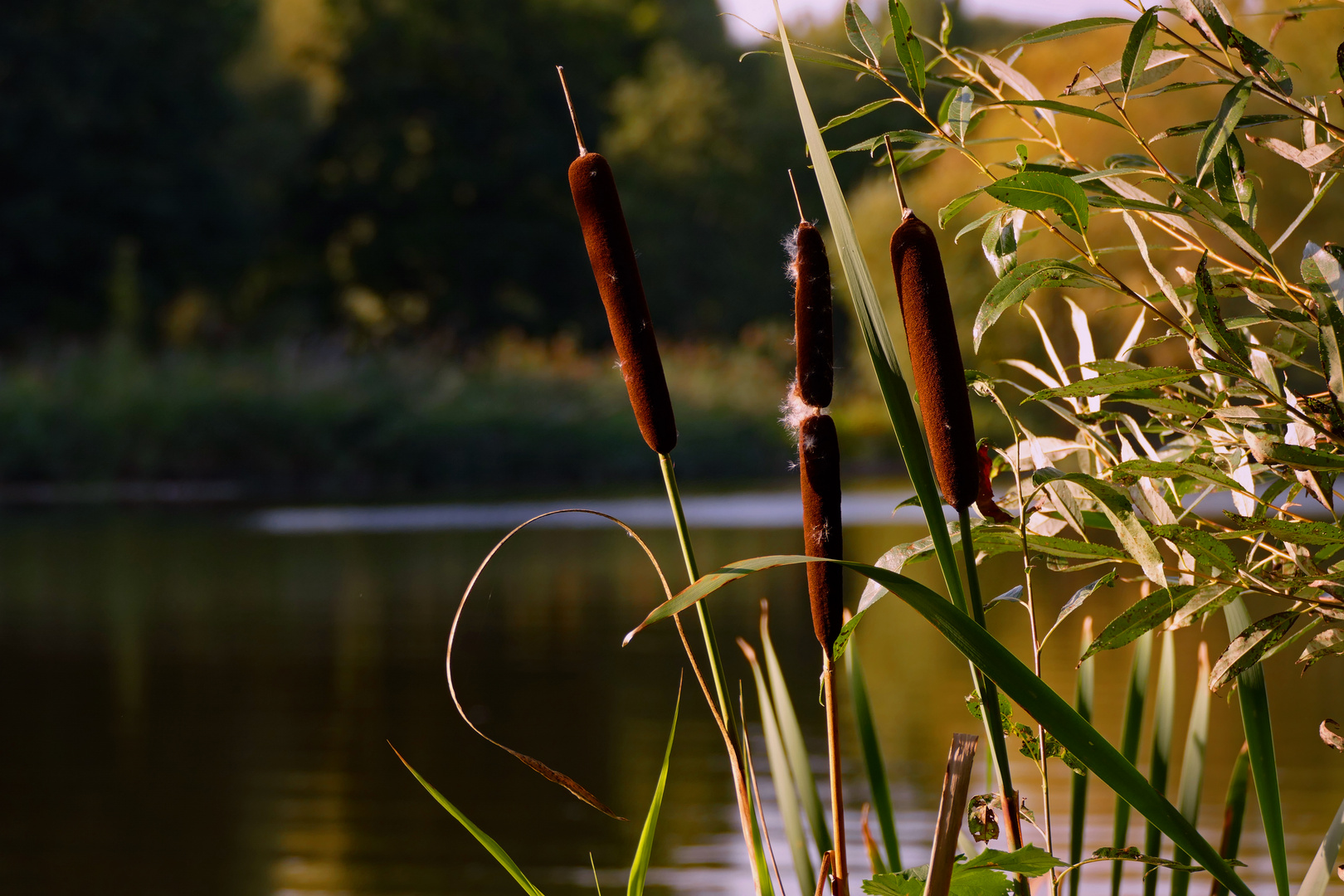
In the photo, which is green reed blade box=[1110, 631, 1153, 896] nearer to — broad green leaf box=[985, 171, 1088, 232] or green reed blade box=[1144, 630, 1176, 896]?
green reed blade box=[1144, 630, 1176, 896]

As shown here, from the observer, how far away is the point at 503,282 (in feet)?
89.6

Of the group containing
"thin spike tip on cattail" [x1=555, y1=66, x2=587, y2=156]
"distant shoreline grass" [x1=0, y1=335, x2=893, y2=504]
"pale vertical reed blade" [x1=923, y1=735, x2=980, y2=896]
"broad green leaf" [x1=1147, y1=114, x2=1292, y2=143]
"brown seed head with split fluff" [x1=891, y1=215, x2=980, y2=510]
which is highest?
"distant shoreline grass" [x1=0, y1=335, x2=893, y2=504]

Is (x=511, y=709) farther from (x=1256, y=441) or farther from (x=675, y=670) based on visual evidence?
(x=1256, y=441)

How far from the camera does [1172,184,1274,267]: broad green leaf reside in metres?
0.71

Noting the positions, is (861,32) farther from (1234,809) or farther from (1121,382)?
(1234,809)

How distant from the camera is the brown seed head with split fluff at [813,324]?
61 centimetres

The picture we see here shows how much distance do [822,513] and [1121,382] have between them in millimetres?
232

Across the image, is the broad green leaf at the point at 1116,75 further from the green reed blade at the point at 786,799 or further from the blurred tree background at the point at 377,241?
the blurred tree background at the point at 377,241

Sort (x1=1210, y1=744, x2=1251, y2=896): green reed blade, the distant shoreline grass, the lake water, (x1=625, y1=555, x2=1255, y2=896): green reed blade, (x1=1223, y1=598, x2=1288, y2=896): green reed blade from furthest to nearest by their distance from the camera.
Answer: the distant shoreline grass
the lake water
(x1=1210, y1=744, x2=1251, y2=896): green reed blade
(x1=1223, y1=598, x2=1288, y2=896): green reed blade
(x1=625, y1=555, x2=1255, y2=896): green reed blade

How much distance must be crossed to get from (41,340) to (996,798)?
23100 millimetres

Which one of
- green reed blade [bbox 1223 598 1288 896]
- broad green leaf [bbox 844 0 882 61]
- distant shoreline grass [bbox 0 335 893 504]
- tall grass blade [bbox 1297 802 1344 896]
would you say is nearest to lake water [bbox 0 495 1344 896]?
green reed blade [bbox 1223 598 1288 896]

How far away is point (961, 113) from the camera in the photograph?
2.71 ft

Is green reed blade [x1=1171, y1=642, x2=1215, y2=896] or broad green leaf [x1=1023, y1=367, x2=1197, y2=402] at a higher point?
broad green leaf [x1=1023, y1=367, x2=1197, y2=402]

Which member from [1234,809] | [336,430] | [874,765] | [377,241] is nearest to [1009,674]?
[874,765]
